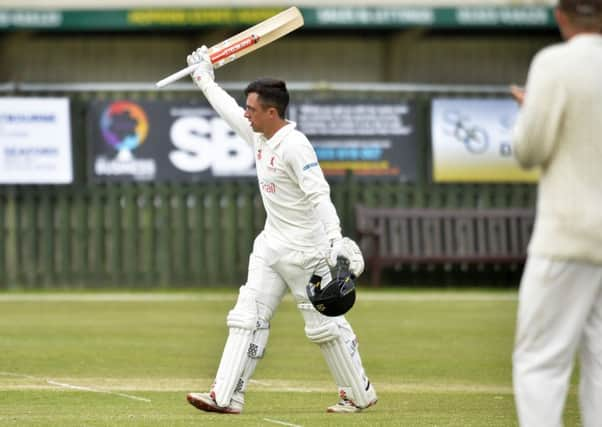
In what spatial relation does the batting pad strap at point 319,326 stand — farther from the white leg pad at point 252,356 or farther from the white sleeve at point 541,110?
the white sleeve at point 541,110

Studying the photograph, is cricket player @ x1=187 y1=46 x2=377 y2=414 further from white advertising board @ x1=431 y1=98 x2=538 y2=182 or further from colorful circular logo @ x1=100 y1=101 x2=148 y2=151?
white advertising board @ x1=431 y1=98 x2=538 y2=182

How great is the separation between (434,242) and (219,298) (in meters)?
4.08

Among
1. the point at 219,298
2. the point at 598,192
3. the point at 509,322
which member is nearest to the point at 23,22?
the point at 219,298

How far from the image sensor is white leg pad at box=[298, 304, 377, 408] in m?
10.1

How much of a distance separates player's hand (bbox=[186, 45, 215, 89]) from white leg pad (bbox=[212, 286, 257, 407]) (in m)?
1.75

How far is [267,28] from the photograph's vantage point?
1123 centimetres

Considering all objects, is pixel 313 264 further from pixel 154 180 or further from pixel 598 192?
pixel 154 180

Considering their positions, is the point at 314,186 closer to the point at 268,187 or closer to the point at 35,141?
the point at 268,187

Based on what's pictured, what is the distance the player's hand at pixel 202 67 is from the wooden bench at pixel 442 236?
1339cm

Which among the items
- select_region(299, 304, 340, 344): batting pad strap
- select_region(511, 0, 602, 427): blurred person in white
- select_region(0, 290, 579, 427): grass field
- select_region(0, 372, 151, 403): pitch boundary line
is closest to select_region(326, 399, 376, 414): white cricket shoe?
select_region(0, 290, 579, 427): grass field

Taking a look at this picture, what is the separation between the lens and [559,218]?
6668mm

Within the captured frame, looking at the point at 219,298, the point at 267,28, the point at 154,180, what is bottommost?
the point at 219,298

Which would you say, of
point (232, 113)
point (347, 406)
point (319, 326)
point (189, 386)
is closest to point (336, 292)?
point (319, 326)

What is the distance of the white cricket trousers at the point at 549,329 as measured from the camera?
6.67 m
